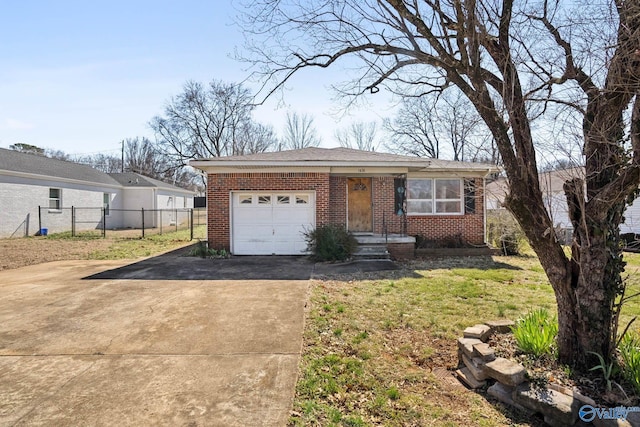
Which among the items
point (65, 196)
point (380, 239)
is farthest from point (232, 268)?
point (65, 196)

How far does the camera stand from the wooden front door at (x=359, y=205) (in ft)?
40.2

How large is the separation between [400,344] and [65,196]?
21.7 m

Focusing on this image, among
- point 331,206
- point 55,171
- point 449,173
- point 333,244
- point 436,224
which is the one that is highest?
point 55,171

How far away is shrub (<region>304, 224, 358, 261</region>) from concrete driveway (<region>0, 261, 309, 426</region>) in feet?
10.1

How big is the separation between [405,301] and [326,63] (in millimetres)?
4227

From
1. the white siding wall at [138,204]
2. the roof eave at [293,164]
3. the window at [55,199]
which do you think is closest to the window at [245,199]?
the roof eave at [293,164]

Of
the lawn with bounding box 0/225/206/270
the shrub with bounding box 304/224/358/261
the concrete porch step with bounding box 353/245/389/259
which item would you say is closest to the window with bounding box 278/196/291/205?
the shrub with bounding box 304/224/358/261

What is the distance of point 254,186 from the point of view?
36.3 feet

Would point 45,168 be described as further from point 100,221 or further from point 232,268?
point 232,268

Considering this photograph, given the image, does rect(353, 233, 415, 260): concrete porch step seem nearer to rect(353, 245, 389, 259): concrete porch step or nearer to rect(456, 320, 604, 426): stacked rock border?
rect(353, 245, 389, 259): concrete porch step

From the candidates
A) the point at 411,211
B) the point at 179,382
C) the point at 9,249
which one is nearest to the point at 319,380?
the point at 179,382

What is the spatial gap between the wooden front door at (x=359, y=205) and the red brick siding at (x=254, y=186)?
1.55 metres

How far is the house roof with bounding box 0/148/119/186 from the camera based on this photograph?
1672 cm

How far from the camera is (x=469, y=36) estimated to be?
11.9ft
